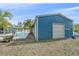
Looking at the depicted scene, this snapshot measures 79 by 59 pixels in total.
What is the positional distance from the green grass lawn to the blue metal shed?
8cm

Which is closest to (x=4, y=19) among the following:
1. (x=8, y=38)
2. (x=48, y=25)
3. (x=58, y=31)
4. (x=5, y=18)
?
(x=5, y=18)

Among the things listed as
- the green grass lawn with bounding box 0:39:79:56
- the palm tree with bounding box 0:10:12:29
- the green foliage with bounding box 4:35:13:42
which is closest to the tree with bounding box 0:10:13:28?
the palm tree with bounding box 0:10:12:29

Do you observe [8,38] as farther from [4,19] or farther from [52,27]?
[52,27]

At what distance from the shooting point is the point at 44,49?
3.43 m

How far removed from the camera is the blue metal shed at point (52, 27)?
3445mm

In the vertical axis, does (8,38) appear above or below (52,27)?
below

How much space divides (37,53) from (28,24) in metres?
0.34

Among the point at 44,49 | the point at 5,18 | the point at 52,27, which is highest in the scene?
the point at 5,18

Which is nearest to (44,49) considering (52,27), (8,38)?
(52,27)

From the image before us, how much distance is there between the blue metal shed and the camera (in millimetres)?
3445

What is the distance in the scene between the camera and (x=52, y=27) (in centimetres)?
347

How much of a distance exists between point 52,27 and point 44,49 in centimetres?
27

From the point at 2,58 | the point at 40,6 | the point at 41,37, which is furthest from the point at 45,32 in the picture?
the point at 2,58

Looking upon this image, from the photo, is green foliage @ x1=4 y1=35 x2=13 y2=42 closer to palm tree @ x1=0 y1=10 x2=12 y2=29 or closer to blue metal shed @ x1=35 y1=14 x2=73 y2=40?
palm tree @ x1=0 y1=10 x2=12 y2=29
